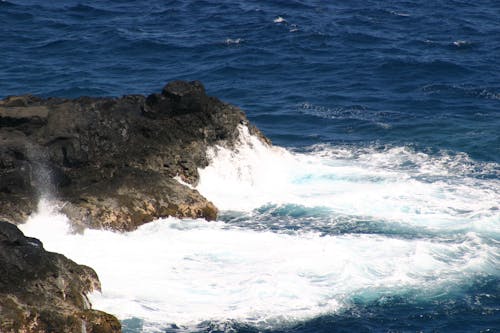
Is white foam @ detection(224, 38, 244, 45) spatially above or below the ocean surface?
above

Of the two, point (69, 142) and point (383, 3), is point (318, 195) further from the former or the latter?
point (383, 3)

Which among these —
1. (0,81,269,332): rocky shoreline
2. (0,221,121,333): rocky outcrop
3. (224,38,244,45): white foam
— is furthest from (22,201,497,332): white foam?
(224,38,244,45): white foam

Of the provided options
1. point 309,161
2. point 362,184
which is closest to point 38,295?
point 362,184

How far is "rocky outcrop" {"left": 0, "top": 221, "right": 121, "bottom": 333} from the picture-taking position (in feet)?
70.8

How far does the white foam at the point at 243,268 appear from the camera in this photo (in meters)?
25.0

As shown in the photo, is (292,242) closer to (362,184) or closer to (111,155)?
(362,184)

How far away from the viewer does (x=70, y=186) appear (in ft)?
101

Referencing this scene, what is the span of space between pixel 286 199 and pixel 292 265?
21.6 ft

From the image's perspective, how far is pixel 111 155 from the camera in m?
32.2

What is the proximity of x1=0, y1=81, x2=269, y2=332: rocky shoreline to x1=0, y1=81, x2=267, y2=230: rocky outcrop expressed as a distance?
0.03 metres

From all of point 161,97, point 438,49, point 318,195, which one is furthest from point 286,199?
point 438,49

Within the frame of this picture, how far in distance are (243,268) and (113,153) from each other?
7289mm

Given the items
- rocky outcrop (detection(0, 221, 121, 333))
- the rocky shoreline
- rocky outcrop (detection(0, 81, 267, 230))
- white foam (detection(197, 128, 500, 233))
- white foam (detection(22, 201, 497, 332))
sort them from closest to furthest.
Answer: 1. rocky outcrop (detection(0, 221, 121, 333))
2. white foam (detection(22, 201, 497, 332))
3. the rocky shoreline
4. rocky outcrop (detection(0, 81, 267, 230))
5. white foam (detection(197, 128, 500, 233))

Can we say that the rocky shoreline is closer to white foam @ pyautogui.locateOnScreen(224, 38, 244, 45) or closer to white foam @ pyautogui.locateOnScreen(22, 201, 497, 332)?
white foam @ pyautogui.locateOnScreen(22, 201, 497, 332)
